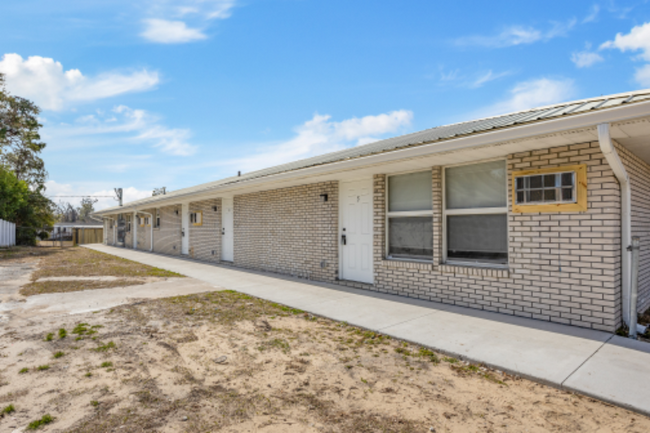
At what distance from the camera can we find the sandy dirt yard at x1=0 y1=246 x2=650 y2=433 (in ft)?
7.73

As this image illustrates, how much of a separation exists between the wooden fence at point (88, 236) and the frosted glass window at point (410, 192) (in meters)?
28.7

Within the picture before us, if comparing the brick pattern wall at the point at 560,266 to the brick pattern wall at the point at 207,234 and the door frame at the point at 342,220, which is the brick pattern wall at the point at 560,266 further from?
the brick pattern wall at the point at 207,234

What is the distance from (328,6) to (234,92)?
3.81 metres

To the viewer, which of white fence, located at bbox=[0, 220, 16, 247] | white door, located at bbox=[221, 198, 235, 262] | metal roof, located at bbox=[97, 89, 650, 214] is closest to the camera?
metal roof, located at bbox=[97, 89, 650, 214]

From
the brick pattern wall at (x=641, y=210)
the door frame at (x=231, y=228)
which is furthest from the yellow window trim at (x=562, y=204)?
the door frame at (x=231, y=228)

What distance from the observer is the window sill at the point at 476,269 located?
5156 millimetres

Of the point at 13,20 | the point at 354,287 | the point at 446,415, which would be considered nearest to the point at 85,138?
the point at 13,20

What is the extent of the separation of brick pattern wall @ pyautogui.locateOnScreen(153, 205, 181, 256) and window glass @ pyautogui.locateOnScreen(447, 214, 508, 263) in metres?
13.2

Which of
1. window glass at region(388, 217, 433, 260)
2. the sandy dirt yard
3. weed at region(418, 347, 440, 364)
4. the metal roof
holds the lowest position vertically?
weed at region(418, 347, 440, 364)

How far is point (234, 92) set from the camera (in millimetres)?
10086

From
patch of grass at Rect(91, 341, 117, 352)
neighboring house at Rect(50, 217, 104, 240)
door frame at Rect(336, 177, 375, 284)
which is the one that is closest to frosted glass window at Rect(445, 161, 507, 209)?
door frame at Rect(336, 177, 375, 284)

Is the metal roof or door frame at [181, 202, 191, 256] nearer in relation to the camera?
the metal roof

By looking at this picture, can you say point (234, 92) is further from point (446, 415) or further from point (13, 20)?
point (446, 415)

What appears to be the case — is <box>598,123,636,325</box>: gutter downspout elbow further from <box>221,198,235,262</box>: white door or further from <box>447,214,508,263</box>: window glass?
<box>221,198,235,262</box>: white door
